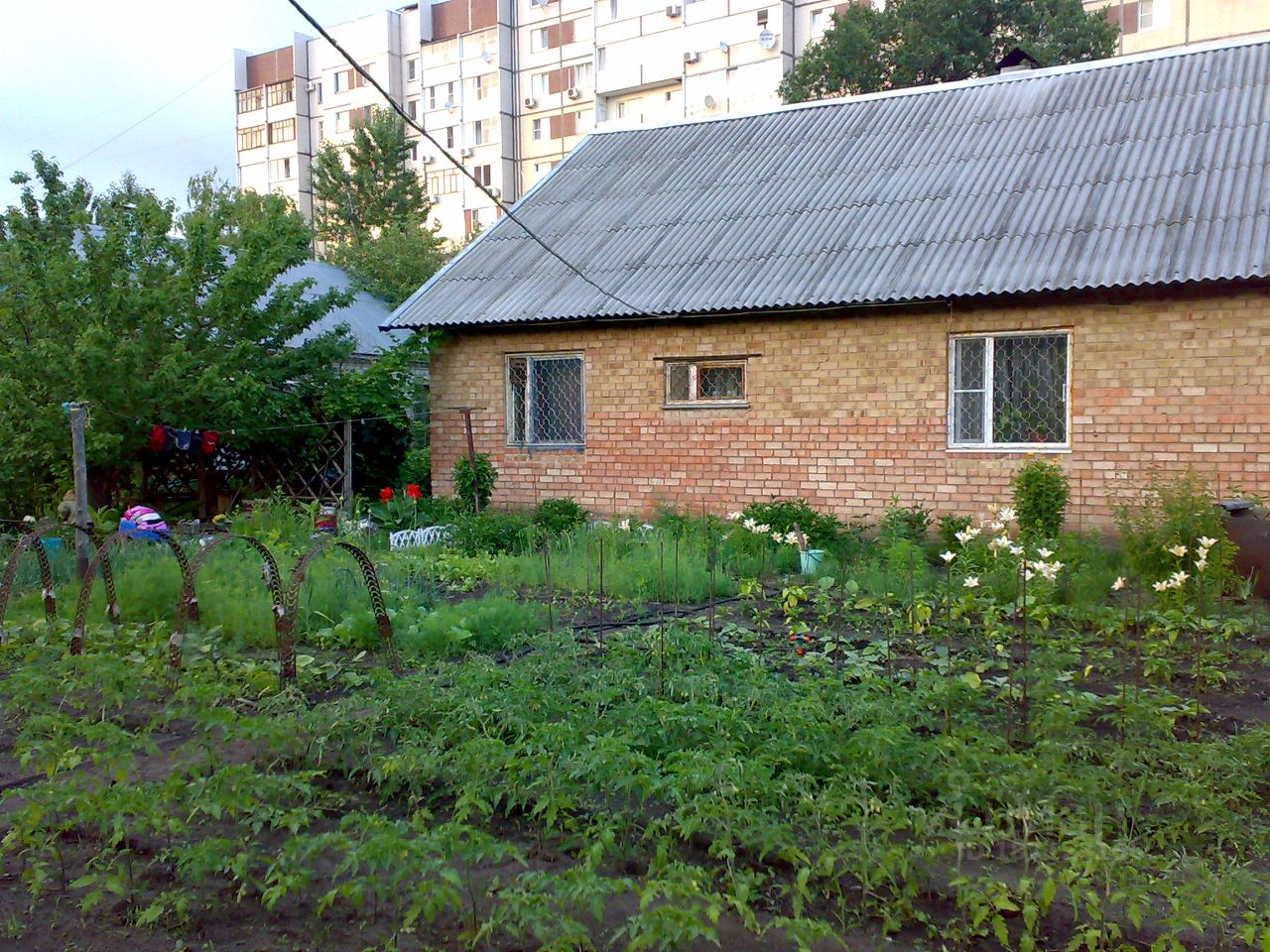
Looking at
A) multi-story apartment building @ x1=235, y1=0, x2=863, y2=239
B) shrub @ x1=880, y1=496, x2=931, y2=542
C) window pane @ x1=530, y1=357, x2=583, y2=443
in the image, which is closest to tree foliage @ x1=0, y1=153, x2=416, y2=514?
window pane @ x1=530, y1=357, x2=583, y2=443

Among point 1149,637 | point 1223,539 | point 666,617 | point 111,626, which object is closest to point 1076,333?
point 1223,539

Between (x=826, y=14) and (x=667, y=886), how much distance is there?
144ft

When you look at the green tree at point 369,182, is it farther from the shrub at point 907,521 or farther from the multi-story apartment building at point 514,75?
the shrub at point 907,521

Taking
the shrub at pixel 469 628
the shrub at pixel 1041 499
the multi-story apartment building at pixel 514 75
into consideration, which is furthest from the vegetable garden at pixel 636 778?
the multi-story apartment building at pixel 514 75

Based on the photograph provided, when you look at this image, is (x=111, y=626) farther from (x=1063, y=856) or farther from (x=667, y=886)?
(x=1063, y=856)

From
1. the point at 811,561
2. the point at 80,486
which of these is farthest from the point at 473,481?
the point at 80,486

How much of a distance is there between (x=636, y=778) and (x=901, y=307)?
826 centimetres

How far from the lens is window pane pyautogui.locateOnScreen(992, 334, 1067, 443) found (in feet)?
34.6

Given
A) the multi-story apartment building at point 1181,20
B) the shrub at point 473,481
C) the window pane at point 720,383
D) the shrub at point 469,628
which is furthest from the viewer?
the multi-story apartment building at point 1181,20

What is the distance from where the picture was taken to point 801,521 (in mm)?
10719

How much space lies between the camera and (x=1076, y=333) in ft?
33.9

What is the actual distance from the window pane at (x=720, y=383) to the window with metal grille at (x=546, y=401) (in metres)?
1.48

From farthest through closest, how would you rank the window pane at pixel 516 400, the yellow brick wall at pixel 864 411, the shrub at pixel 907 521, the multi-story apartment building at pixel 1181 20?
the multi-story apartment building at pixel 1181 20, the window pane at pixel 516 400, the shrub at pixel 907 521, the yellow brick wall at pixel 864 411

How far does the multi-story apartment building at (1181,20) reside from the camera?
34969 mm
